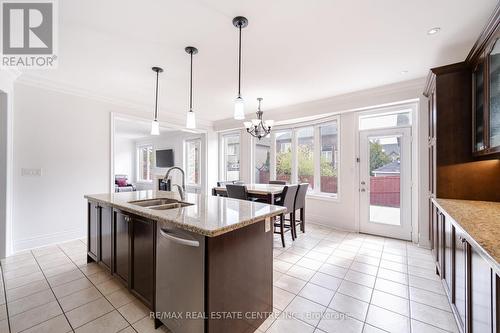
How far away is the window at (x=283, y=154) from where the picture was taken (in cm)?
515

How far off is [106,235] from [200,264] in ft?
5.24

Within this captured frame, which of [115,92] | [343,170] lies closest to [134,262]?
[115,92]

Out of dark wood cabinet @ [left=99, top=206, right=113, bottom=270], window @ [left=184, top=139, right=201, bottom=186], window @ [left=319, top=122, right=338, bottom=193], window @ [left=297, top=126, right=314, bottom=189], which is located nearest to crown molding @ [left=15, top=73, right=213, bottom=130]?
window @ [left=184, top=139, right=201, bottom=186]

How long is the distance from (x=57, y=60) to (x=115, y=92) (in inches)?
44.1

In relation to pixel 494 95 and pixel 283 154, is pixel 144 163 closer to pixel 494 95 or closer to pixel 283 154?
pixel 283 154

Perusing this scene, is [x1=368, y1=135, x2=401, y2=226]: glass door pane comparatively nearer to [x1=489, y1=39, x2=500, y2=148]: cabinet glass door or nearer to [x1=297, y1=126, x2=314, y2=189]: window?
[x1=297, y1=126, x2=314, y2=189]: window

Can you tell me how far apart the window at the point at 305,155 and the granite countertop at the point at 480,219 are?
2.71 m

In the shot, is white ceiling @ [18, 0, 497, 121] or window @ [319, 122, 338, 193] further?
window @ [319, 122, 338, 193]

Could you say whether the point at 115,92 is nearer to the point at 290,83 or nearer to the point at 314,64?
the point at 290,83

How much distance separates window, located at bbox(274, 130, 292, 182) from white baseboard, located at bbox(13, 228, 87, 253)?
4138 millimetres

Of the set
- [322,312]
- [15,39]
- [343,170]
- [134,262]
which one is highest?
[15,39]

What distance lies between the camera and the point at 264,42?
226cm

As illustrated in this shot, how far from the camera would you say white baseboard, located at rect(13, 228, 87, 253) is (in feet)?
10.1

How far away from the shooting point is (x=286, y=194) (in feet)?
10.7
